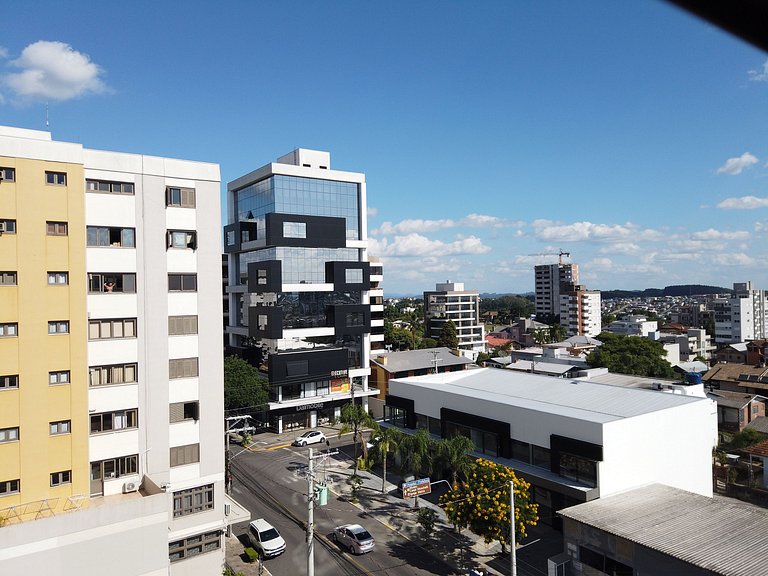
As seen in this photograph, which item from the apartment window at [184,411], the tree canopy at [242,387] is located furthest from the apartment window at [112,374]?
the tree canopy at [242,387]

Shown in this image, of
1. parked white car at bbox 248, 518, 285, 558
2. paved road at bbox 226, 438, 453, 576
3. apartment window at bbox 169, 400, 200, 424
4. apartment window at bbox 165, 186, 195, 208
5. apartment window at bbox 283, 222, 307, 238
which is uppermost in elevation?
apartment window at bbox 283, 222, 307, 238

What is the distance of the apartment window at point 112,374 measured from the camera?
68.9 ft

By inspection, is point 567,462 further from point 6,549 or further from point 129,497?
point 6,549

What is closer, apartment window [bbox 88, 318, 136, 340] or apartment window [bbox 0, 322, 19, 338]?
apartment window [bbox 0, 322, 19, 338]

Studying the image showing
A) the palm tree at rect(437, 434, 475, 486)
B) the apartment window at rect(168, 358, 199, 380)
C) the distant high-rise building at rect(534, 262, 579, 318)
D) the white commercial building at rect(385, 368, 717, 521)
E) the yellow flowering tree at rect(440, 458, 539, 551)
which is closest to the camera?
the apartment window at rect(168, 358, 199, 380)

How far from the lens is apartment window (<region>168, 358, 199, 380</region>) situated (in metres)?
22.6

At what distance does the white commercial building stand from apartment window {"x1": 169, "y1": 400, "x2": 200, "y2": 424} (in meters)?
17.4

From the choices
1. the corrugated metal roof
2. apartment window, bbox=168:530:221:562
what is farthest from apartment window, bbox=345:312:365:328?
apartment window, bbox=168:530:221:562

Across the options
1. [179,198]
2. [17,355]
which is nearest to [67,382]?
[17,355]

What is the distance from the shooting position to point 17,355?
Result: 18.7m

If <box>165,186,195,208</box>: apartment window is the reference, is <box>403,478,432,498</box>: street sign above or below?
below

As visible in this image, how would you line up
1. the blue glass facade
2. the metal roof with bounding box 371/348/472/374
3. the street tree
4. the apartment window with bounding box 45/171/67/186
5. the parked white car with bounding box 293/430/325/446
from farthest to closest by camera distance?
the street tree < the metal roof with bounding box 371/348/472/374 < the blue glass facade < the parked white car with bounding box 293/430/325/446 < the apartment window with bounding box 45/171/67/186

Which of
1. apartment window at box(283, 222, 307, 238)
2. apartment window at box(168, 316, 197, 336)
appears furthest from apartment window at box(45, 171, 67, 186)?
apartment window at box(283, 222, 307, 238)

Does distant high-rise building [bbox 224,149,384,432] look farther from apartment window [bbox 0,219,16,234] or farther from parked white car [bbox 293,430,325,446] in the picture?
apartment window [bbox 0,219,16,234]
